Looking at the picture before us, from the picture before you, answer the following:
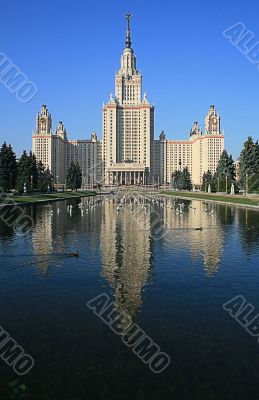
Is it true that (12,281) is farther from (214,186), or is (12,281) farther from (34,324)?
(214,186)

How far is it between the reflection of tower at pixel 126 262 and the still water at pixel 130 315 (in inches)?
2.0

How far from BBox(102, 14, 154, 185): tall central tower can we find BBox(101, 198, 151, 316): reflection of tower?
159337mm

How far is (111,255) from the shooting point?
733 inches

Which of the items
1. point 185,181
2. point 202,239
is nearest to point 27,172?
point 202,239

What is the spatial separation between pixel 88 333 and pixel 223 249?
1202 centimetres

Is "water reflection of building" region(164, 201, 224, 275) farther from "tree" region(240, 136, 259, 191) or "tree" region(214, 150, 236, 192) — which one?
"tree" region(214, 150, 236, 192)

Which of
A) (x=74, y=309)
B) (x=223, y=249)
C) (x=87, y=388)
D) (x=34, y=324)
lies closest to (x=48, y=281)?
(x=74, y=309)
